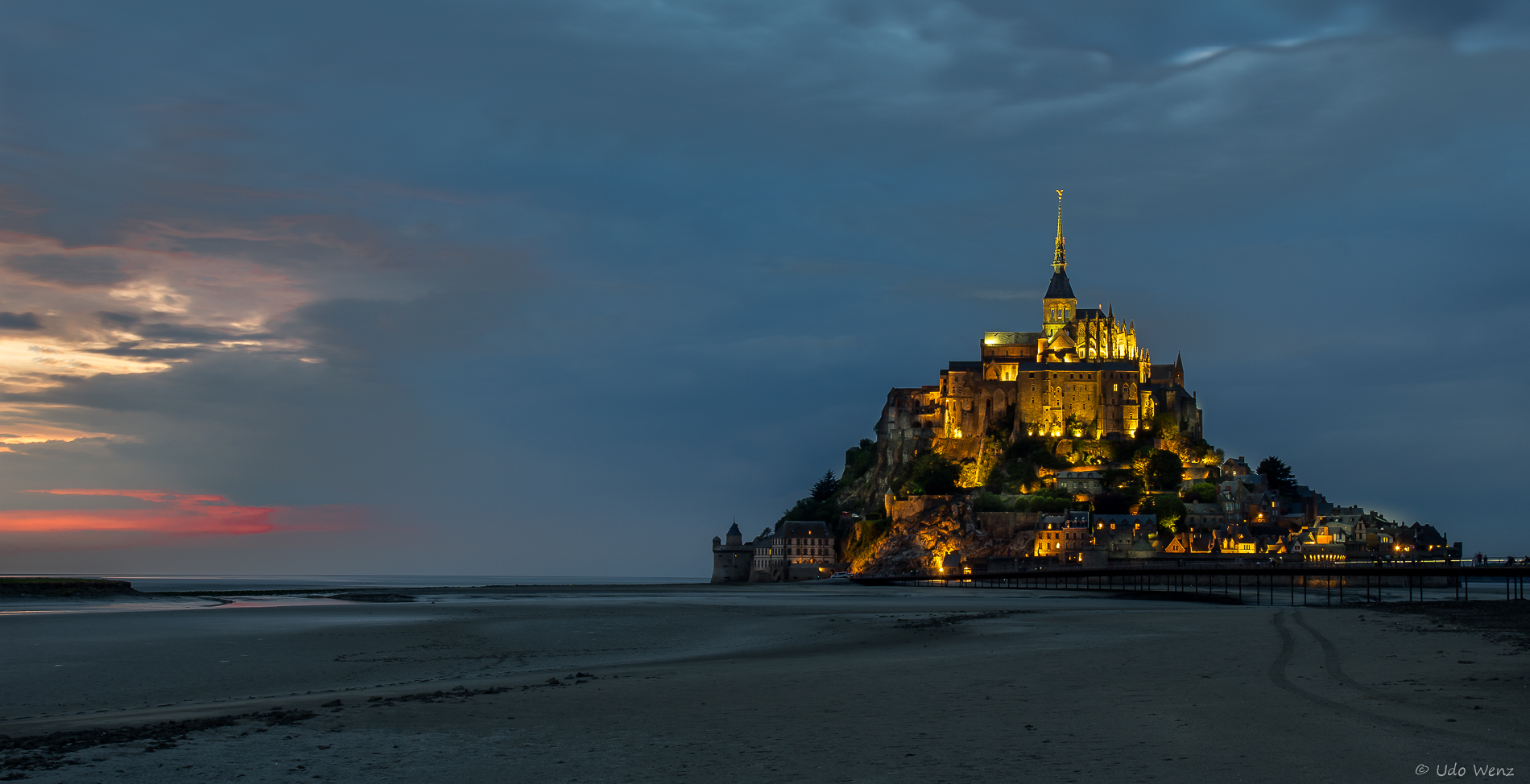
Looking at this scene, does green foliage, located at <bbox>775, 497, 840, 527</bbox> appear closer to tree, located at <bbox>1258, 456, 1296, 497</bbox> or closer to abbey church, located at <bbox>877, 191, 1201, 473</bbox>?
abbey church, located at <bbox>877, 191, 1201, 473</bbox>

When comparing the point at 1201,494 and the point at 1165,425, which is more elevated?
the point at 1165,425

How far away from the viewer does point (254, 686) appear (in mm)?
22922

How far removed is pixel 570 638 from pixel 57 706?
55.9ft

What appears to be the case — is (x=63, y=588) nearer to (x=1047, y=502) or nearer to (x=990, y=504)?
(x=990, y=504)

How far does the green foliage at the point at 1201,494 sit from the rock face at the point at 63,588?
106m

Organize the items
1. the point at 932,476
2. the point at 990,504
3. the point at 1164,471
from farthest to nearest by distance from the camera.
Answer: the point at 932,476
the point at 1164,471
the point at 990,504

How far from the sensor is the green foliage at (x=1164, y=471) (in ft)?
449

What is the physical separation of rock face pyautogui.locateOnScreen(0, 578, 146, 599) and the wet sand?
1466 inches

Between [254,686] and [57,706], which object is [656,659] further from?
[57,706]

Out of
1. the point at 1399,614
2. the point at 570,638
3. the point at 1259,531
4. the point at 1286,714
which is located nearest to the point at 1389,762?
the point at 1286,714

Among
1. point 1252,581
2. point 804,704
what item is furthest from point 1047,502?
point 804,704

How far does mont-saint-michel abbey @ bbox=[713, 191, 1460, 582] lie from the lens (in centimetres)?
12356

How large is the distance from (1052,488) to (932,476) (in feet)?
49.3

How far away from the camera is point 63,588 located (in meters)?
69.7
